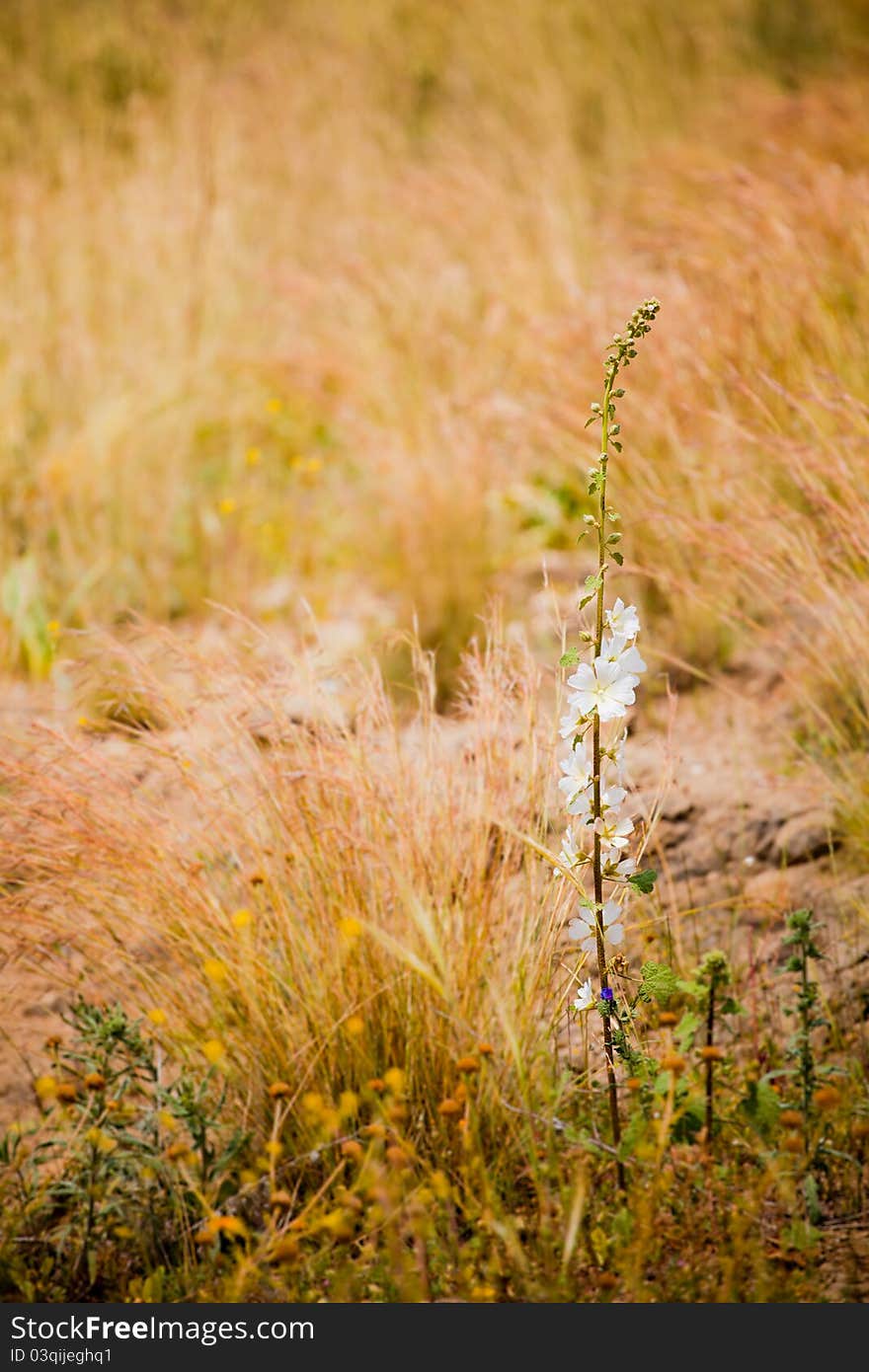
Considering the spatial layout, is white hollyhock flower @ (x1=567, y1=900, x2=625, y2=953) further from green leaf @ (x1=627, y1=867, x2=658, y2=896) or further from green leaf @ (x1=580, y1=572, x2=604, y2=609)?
green leaf @ (x1=580, y1=572, x2=604, y2=609)

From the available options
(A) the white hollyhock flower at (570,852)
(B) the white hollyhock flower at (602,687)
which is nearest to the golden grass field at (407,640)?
(A) the white hollyhock flower at (570,852)

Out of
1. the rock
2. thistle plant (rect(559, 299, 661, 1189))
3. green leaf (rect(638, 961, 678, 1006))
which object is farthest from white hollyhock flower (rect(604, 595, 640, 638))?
the rock

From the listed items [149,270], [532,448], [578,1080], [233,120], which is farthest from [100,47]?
[578,1080]

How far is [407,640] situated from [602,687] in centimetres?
56

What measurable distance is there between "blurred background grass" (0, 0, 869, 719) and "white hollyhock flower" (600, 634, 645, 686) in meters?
0.79

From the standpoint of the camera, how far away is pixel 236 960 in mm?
1725

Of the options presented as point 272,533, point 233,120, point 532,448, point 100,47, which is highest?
point 100,47

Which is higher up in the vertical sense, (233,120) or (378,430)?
(233,120)

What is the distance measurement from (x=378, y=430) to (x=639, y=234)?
1.16 m

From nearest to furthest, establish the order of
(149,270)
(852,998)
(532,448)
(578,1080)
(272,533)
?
(578,1080)
(852,998)
(532,448)
(272,533)
(149,270)

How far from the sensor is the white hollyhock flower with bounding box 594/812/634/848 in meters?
1.45

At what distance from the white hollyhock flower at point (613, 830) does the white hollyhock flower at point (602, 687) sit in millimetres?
160

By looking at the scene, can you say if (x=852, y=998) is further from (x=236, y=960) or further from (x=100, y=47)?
(x=100, y=47)

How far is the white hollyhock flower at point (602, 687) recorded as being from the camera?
1.37 metres
